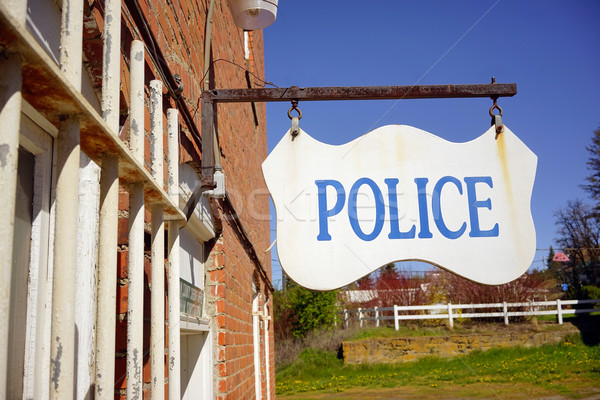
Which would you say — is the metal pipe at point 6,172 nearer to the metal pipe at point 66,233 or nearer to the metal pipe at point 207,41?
the metal pipe at point 66,233

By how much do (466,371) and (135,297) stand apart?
1383 cm

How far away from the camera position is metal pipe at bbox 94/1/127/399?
1.13 meters

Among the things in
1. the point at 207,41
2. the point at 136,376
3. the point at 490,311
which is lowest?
the point at 490,311

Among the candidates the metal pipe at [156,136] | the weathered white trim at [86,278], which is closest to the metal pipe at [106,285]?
the weathered white trim at [86,278]

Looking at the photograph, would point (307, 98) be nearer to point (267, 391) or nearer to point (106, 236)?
point (106, 236)

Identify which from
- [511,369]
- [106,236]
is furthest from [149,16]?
[511,369]

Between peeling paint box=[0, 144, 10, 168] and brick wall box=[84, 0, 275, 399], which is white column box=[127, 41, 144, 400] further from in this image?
peeling paint box=[0, 144, 10, 168]

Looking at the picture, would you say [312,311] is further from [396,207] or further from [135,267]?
[135,267]

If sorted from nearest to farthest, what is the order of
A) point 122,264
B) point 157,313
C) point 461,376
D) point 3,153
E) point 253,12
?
point 3,153, point 157,313, point 122,264, point 253,12, point 461,376

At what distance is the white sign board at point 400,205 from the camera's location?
2.36 metres

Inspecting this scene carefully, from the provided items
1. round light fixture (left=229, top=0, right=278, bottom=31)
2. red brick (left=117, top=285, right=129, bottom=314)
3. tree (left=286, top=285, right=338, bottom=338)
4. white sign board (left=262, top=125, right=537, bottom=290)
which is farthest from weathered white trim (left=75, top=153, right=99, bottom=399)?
tree (left=286, top=285, right=338, bottom=338)

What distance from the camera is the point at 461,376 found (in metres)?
13.0

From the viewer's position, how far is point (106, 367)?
113 centimetres

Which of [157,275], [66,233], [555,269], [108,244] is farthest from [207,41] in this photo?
[555,269]
